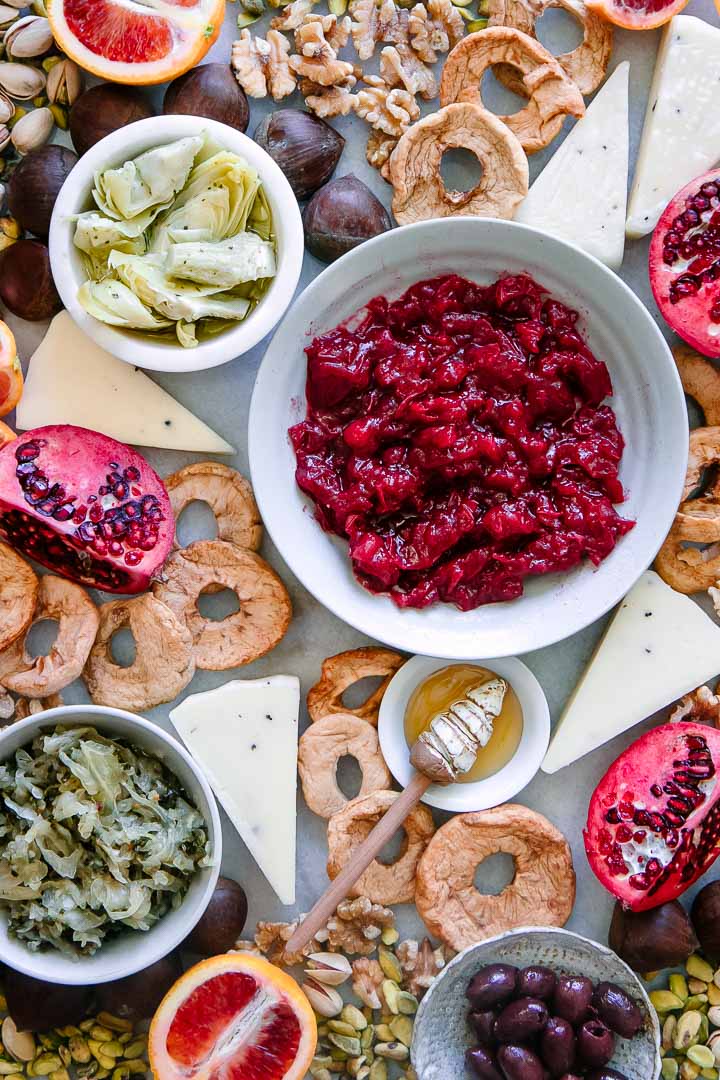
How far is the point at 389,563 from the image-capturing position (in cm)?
210

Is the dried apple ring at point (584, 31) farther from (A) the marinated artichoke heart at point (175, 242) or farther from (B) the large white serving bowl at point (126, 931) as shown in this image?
(B) the large white serving bowl at point (126, 931)

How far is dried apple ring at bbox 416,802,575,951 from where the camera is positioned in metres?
2.21

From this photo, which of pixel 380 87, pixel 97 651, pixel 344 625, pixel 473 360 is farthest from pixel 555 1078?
pixel 380 87

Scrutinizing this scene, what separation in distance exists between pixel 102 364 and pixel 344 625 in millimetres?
838

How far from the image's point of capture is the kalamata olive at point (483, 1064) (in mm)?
2082

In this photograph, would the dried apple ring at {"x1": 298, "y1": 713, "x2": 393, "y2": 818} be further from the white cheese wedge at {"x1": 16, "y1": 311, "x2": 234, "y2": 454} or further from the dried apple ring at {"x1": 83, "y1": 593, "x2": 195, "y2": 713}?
the white cheese wedge at {"x1": 16, "y1": 311, "x2": 234, "y2": 454}

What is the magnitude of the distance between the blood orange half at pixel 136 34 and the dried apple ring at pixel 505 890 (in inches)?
71.3

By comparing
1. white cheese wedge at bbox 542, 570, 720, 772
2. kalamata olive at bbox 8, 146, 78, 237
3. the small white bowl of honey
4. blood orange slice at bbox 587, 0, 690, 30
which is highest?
blood orange slice at bbox 587, 0, 690, 30

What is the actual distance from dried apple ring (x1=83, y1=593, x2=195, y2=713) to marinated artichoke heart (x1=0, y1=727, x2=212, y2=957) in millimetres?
186

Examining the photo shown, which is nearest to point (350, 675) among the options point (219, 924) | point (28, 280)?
point (219, 924)

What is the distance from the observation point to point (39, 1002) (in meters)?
2.15

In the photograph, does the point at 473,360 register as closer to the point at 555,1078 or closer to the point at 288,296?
the point at 288,296

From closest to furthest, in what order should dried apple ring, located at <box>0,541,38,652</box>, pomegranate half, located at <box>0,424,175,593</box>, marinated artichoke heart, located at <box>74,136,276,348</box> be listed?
marinated artichoke heart, located at <box>74,136,276,348</box>, pomegranate half, located at <box>0,424,175,593</box>, dried apple ring, located at <box>0,541,38,652</box>

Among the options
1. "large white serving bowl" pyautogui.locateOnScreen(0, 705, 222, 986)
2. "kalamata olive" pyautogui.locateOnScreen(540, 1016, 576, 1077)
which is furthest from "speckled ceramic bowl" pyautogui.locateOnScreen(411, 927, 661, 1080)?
"large white serving bowl" pyautogui.locateOnScreen(0, 705, 222, 986)
